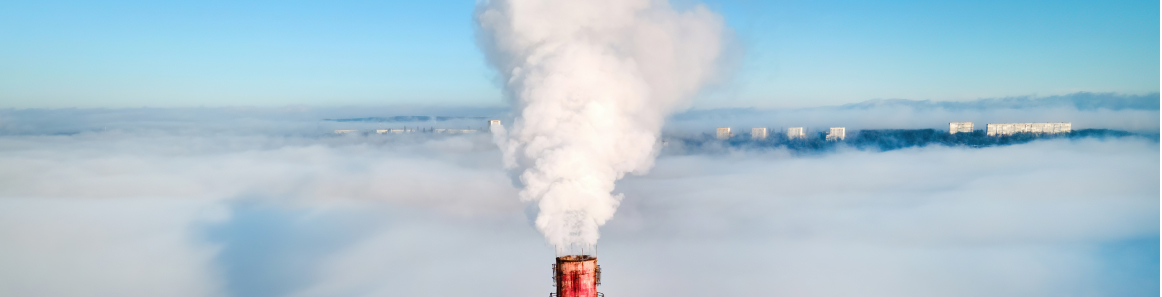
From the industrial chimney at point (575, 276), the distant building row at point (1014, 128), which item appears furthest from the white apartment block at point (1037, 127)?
the industrial chimney at point (575, 276)

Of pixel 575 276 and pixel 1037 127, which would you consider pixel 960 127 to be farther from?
pixel 575 276

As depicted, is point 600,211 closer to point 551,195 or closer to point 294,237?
point 551,195

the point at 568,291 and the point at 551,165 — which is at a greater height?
the point at 551,165

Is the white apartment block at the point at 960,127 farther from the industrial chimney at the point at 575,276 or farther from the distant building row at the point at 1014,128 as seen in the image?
the industrial chimney at the point at 575,276

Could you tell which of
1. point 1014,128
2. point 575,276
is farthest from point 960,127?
point 575,276

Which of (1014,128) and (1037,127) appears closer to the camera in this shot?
(1037,127)

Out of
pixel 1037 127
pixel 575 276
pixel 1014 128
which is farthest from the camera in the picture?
pixel 1014 128

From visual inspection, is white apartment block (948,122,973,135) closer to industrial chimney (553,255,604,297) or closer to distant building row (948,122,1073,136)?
distant building row (948,122,1073,136)

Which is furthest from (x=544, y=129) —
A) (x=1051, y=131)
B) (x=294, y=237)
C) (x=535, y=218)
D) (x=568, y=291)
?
(x=1051, y=131)
